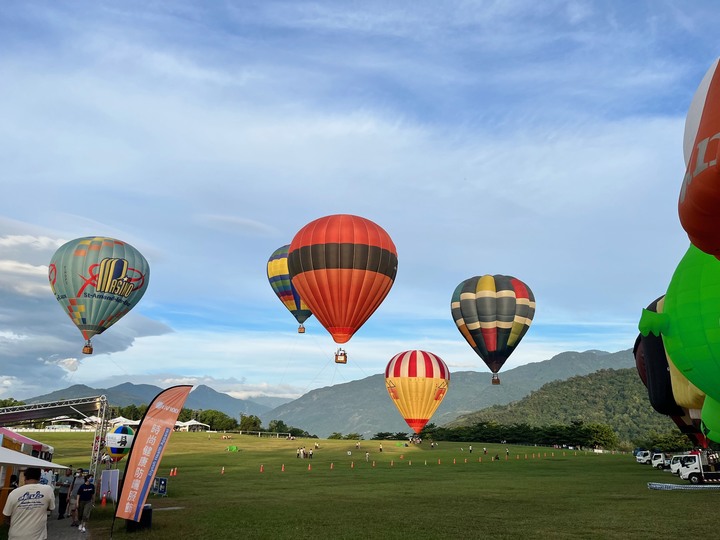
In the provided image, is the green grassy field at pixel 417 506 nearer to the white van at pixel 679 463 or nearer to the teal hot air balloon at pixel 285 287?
the white van at pixel 679 463

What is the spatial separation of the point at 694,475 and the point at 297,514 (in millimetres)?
20409

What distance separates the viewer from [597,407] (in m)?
154

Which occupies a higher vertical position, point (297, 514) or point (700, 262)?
point (700, 262)

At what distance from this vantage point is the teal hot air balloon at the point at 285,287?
184ft

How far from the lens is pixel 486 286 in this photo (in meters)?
54.2

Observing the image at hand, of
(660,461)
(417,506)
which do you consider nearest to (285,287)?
(660,461)

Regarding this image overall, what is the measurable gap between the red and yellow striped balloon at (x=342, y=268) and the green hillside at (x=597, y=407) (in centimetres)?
10810

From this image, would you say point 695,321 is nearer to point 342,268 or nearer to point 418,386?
point 342,268

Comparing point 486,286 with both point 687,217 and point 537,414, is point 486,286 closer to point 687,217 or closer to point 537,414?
point 687,217

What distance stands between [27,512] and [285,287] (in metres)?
48.9

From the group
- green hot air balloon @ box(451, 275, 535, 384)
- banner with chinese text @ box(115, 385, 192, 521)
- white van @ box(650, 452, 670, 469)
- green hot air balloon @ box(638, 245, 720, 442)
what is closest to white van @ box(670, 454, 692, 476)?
white van @ box(650, 452, 670, 469)

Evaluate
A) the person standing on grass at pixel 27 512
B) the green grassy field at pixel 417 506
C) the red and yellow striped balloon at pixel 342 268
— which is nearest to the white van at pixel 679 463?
the green grassy field at pixel 417 506

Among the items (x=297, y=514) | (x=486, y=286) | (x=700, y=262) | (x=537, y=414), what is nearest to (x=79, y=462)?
(x=297, y=514)

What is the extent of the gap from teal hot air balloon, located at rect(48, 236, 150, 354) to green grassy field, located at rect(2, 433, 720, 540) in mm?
15086
